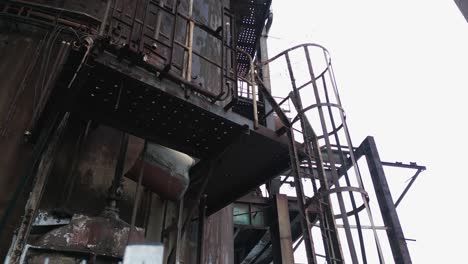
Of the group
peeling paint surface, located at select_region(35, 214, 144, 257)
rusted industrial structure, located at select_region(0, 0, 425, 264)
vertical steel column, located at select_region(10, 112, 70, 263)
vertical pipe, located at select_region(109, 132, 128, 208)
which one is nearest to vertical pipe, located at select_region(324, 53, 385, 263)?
rusted industrial structure, located at select_region(0, 0, 425, 264)

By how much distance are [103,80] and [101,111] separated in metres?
0.67

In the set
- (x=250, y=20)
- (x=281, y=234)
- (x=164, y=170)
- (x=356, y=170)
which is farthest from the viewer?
(x=250, y=20)

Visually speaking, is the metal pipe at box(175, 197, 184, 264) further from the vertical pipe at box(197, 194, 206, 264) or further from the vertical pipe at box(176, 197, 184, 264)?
the vertical pipe at box(197, 194, 206, 264)

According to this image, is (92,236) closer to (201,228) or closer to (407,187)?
(201,228)

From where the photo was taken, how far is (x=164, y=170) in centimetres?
548

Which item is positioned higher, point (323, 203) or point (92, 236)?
point (323, 203)

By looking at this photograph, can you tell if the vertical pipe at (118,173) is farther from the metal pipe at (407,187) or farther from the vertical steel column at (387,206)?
the metal pipe at (407,187)

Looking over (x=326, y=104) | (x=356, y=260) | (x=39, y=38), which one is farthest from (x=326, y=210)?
(x=39, y=38)

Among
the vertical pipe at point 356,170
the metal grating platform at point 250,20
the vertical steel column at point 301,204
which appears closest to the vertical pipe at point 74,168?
the vertical steel column at point 301,204

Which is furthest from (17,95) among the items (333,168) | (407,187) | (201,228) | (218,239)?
(407,187)

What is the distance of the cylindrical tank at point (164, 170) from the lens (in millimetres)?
5328

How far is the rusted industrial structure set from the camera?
4289 millimetres

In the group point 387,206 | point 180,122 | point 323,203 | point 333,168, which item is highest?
point 180,122

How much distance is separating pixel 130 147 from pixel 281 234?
6.42 meters
